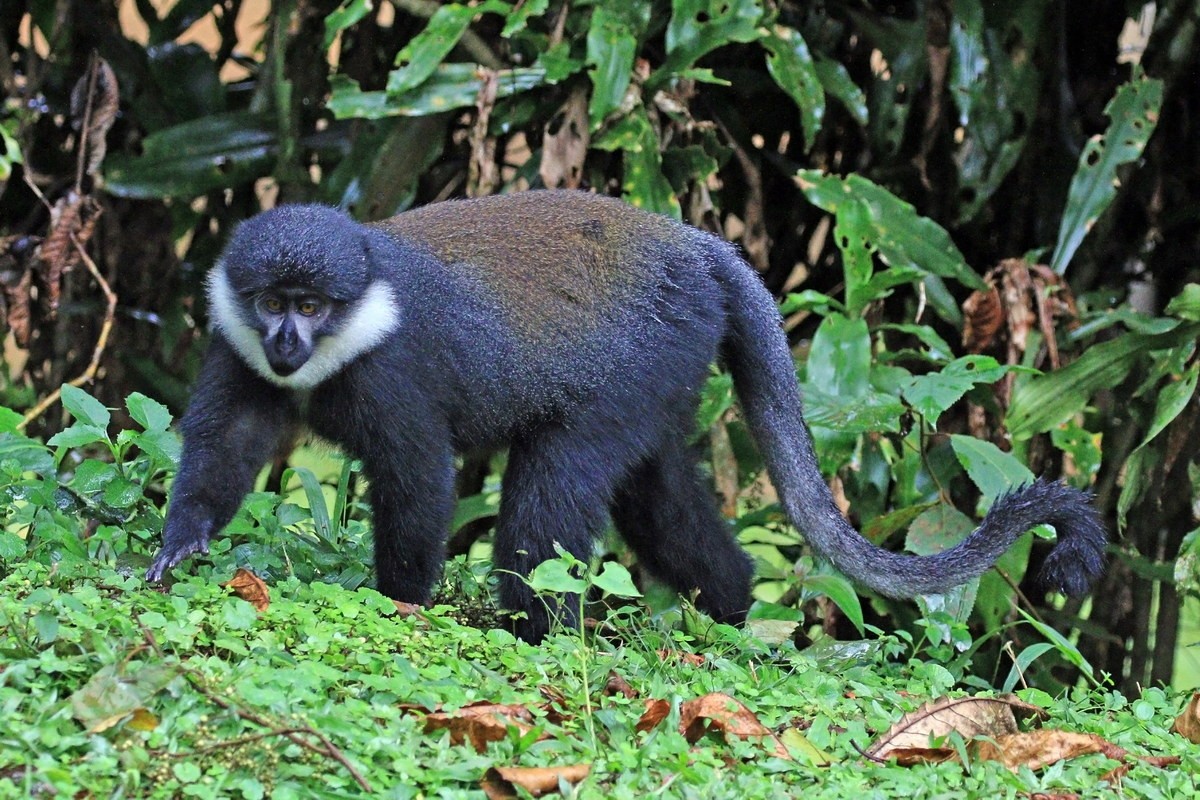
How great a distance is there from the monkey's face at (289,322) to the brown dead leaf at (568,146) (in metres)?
1.80

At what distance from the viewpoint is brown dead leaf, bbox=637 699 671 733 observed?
3.09 m

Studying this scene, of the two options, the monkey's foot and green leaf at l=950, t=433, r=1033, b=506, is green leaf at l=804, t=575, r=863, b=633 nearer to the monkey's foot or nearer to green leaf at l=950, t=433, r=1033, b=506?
green leaf at l=950, t=433, r=1033, b=506

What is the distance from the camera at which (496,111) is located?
5801 millimetres

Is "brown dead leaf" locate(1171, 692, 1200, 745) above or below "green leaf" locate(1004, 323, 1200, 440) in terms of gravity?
below

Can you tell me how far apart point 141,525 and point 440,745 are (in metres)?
1.80

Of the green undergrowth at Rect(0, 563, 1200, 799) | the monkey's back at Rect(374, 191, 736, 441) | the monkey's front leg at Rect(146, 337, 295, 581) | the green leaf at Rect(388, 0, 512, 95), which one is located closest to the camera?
the green undergrowth at Rect(0, 563, 1200, 799)

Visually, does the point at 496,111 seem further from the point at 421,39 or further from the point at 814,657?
the point at 814,657

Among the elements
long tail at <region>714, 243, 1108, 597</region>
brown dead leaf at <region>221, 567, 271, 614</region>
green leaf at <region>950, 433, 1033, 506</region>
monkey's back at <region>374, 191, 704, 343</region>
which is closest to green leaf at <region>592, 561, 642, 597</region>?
brown dead leaf at <region>221, 567, 271, 614</region>

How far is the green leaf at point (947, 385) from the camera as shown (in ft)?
15.8

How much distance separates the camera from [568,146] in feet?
18.4

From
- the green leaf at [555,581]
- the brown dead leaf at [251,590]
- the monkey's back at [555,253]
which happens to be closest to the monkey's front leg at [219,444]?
the brown dead leaf at [251,590]

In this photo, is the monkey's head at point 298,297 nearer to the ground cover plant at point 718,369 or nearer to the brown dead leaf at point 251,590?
the ground cover plant at point 718,369

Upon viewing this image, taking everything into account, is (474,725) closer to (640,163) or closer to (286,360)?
(286,360)

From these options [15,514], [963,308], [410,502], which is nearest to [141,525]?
[15,514]
